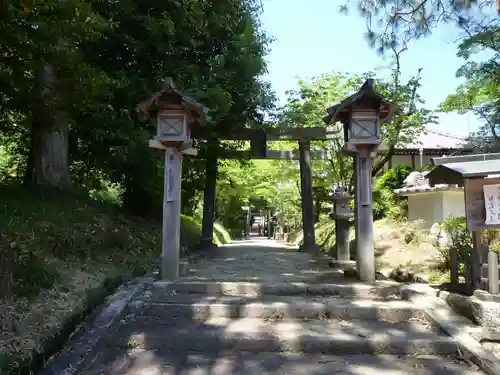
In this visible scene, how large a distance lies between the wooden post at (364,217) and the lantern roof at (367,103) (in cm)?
62

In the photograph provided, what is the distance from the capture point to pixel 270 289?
5.88 meters

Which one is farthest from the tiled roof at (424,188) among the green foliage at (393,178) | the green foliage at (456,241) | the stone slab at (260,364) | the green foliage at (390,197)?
the stone slab at (260,364)

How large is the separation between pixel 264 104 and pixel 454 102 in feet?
18.6

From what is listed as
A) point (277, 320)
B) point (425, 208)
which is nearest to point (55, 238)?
point (277, 320)

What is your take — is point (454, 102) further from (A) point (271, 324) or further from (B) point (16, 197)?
(B) point (16, 197)

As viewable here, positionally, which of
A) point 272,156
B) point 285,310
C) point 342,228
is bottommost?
point 285,310

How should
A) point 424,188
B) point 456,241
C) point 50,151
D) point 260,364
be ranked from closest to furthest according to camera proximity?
point 260,364, point 456,241, point 50,151, point 424,188

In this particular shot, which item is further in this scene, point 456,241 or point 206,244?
point 206,244

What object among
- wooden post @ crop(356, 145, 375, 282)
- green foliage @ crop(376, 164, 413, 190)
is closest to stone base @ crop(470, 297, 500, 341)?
wooden post @ crop(356, 145, 375, 282)

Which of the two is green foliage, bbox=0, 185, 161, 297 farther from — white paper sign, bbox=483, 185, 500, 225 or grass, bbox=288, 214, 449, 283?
grass, bbox=288, 214, 449, 283

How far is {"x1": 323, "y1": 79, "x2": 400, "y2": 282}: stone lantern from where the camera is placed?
6.57m

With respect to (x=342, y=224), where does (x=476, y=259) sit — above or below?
below

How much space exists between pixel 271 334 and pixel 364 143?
3.51m

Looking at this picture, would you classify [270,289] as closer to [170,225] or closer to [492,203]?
[170,225]
